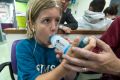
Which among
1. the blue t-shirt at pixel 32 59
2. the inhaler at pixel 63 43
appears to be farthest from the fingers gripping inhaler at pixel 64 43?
the blue t-shirt at pixel 32 59

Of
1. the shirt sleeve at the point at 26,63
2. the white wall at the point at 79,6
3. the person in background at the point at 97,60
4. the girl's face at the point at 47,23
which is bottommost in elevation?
the shirt sleeve at the point at 26,63

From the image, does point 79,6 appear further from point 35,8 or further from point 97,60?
point 97,60

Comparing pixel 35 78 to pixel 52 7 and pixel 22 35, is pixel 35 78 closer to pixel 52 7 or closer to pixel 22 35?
pixel 52 7

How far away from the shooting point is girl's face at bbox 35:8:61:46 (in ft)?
3.09

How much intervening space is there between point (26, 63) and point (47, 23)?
217mm

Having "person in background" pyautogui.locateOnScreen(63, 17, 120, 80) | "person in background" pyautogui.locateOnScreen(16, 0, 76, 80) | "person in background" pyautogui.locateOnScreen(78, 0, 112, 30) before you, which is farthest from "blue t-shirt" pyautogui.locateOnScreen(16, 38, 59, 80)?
"person in background" pyautogui.locateOnScreen(78, 0, 112, 30)

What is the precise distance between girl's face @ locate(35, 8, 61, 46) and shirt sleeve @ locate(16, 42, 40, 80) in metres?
0.11

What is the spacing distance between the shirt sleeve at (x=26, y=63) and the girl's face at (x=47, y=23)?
11 cm

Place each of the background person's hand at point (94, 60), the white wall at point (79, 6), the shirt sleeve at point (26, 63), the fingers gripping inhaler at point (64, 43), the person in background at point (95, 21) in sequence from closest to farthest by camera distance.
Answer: the background person's hand at point (94, 60)
the fingers gripping inhaler at point (64, 43)
the shirt sleeve at point (26, 63)
the person in background at point (95, 21)
the white wall at point (79, 6)

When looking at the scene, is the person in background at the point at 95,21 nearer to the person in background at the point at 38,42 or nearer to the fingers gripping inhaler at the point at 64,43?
the person in background at the point at 38,42

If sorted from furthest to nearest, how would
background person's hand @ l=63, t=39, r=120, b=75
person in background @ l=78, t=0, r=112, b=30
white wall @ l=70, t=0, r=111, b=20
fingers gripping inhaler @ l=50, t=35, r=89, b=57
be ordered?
1. white wall @ l=70, t=0, r=111, b=20
2. person in background @ l=78, t=0, r=112, b=30
3. fingers gripping inhaler @ l=50, t=35, r=89, b=57
4. background person's hand @ l=63, t=39, r=120, b=75

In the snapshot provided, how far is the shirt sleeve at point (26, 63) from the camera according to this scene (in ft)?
2.98

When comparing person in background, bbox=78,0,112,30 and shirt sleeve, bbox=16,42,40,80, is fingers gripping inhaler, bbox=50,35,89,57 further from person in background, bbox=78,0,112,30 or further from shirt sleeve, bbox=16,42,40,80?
person in background, bbox=78,0,112,30

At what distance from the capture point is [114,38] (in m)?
1.07
